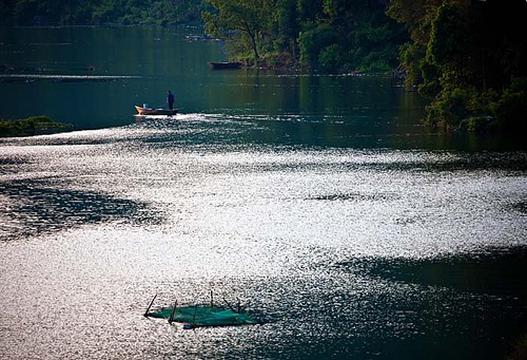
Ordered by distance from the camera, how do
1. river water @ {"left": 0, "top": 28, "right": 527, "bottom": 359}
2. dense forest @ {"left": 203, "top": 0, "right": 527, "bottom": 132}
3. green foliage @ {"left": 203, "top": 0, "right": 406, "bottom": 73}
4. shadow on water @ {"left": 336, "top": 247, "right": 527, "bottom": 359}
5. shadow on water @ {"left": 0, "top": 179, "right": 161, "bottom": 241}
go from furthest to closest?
green foliage @ {"left": 203, "top": 0, "right": 406, "bottom": 73} → dense forest @ {"left": 203, "top": 0, "right": 527, "bottom": 132} → shadow on water @ {"left": 0, "top": 179, "right": 161, "bottom": 241} → river water @ {"left": 0, "top": 28, "right": 527, "bottom": 359} → shadow on water @ {"left": 336, "top": 247, "right": 527, "bottom": 359}

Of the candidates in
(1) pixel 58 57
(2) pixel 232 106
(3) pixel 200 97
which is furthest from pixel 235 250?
(1) pixel 58 57

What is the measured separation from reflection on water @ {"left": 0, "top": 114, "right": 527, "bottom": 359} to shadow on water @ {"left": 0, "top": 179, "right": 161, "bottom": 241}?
0.15 m

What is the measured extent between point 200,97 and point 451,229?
64.1m

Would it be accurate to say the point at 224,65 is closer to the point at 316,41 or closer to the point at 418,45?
the point at 316,41

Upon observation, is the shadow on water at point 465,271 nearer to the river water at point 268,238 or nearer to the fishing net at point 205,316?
the river water at point 268,238

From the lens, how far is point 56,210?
5575 centimetres

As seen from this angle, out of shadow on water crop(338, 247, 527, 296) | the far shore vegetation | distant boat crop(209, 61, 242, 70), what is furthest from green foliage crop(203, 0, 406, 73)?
shadow on water crop(338, 247, 527, 296)

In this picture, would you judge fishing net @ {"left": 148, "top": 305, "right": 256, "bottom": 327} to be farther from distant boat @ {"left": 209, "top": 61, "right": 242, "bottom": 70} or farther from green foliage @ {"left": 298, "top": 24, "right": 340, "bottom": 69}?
distant boat @ {"left": 209, "top": 61, "right": 242, "bottom": 70}

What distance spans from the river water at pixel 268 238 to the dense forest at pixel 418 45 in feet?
14.6

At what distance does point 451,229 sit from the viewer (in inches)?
2015

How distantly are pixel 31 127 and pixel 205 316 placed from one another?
53.0 meters

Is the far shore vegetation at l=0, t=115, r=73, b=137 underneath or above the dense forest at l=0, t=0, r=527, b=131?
underneath

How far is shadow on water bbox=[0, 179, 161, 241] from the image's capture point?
52.3 metres

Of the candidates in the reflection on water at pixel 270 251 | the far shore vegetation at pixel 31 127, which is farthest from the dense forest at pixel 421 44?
the far shore vegetation at pixel 31 127
